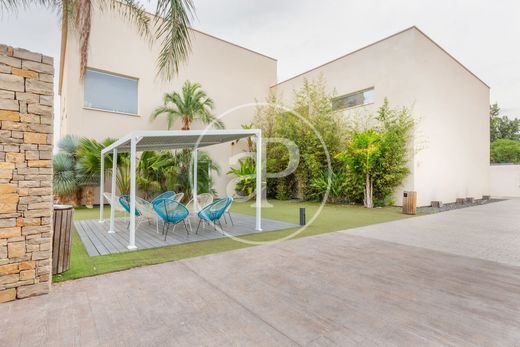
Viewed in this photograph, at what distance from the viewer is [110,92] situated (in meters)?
12.3

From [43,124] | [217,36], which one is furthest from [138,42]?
[43,124]

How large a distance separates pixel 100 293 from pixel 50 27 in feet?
22.0

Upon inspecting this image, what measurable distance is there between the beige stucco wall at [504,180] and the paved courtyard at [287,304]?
61.6 feet

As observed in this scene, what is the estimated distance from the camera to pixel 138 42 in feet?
42.0

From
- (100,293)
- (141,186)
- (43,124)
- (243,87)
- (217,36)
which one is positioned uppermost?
(217,36)

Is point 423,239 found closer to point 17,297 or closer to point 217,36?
point 17,297

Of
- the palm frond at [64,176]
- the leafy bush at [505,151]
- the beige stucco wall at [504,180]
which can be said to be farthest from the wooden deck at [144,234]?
the leafy bush at [505,151]

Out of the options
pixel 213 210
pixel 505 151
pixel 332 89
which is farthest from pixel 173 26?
pixel 505 151

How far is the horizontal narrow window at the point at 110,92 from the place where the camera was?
38.4ft

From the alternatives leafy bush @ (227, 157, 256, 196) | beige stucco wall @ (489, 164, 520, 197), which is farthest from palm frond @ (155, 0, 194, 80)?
beige stucco wall @ (489, 164, 520, 197)

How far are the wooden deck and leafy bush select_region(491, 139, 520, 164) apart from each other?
134 ft

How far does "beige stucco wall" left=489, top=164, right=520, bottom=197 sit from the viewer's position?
18.7m

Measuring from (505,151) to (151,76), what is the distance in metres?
43.0

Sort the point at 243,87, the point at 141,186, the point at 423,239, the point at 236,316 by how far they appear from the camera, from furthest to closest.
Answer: the point at 243,87 < the point at 141,186 < the point at 423,239 < the point at 236,316
